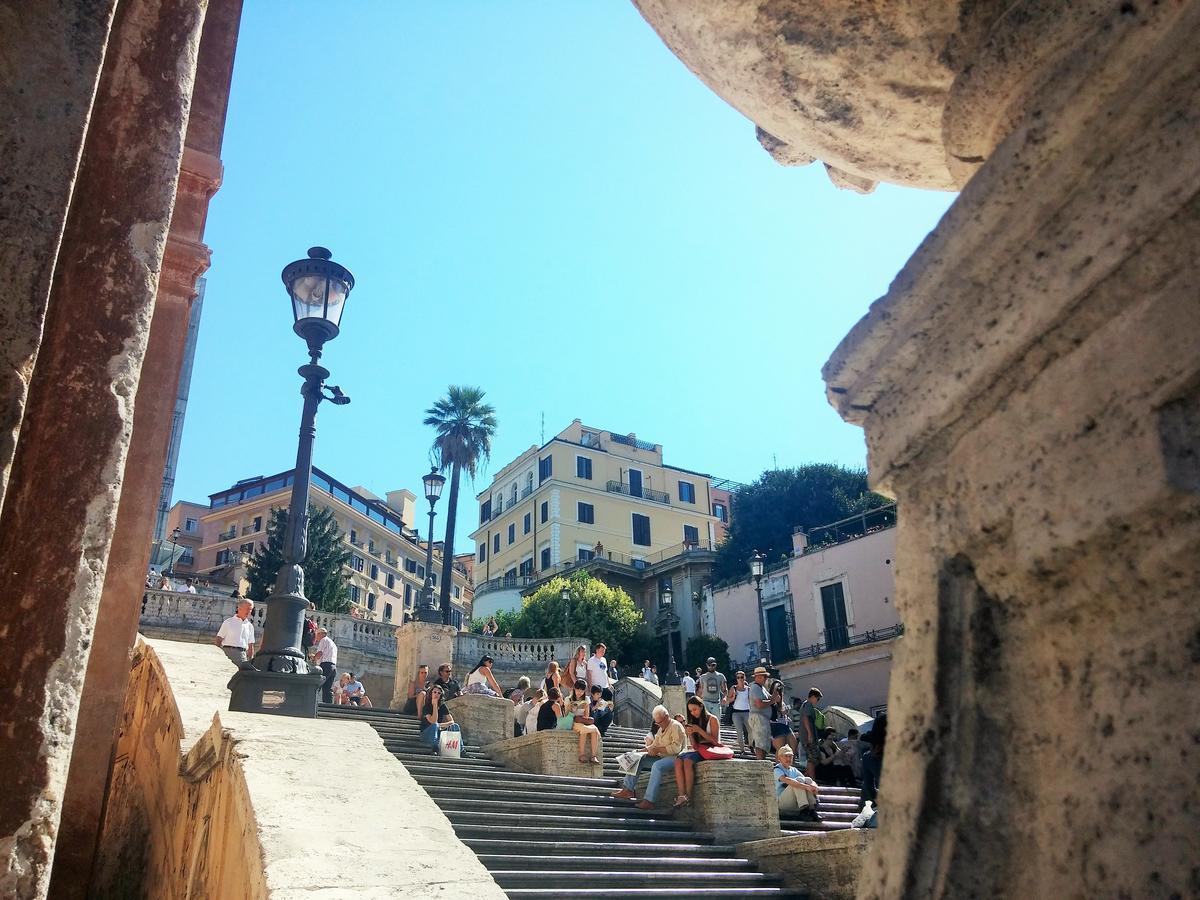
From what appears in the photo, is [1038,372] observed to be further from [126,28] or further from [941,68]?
[126,28]

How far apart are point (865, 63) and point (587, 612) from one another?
39888 millimetres

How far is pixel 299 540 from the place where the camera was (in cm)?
838

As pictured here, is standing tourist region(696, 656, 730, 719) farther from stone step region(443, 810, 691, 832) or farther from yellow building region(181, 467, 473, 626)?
yellow building region(181, 467, 473, 626)

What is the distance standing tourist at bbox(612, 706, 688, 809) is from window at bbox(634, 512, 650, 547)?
47.5 meters

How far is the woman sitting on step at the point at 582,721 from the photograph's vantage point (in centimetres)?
1099

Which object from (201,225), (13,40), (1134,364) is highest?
(201,225)

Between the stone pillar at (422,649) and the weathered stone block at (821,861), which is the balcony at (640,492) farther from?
the weathered stone block at (821,861)

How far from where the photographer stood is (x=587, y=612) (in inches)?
1623

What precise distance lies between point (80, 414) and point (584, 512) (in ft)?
177

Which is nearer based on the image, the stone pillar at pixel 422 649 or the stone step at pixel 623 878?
the stone step at pixel 623 878

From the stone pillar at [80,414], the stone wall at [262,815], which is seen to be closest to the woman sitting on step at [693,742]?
the stone wall at [262,815]

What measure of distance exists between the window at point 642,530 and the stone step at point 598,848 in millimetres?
49065

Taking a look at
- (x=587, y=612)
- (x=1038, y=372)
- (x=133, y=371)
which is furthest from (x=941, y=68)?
(x=587, y=612)

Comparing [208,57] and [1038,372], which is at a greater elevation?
[208,57]
